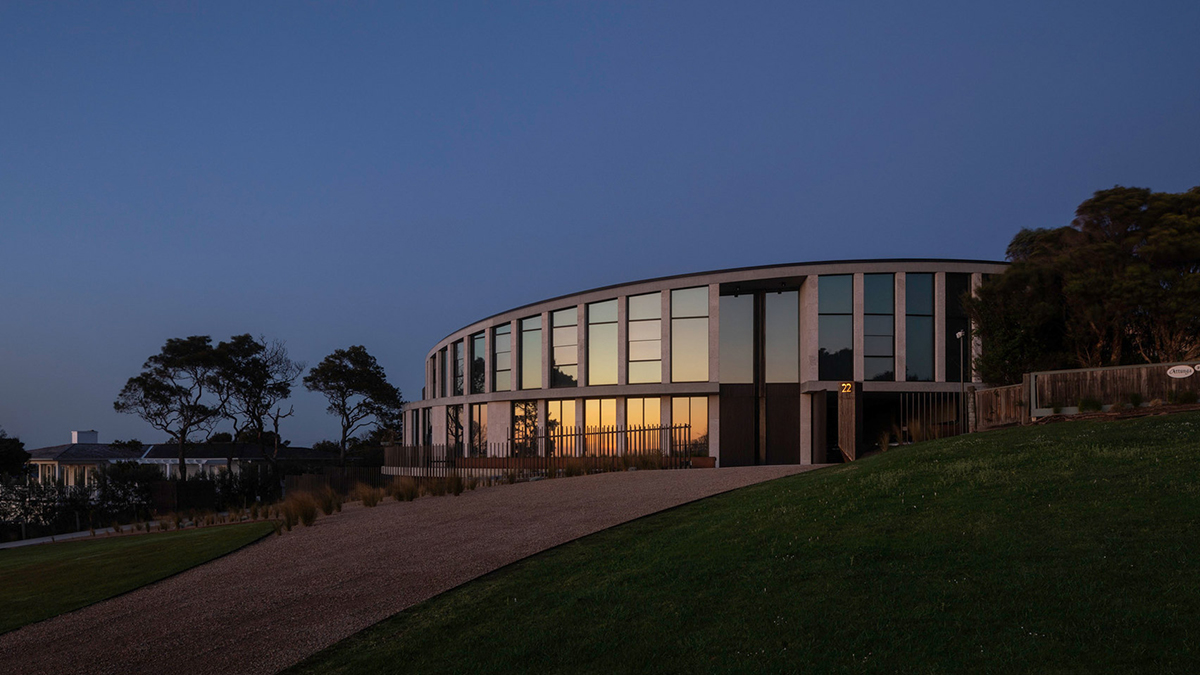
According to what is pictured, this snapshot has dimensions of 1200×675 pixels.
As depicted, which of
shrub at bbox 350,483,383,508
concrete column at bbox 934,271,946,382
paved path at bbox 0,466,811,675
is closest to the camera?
paved path at bbox 0,466,811,675

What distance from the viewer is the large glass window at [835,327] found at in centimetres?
2977

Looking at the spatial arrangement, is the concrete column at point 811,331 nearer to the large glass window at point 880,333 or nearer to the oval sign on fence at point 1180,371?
the large glass window at point 880,333

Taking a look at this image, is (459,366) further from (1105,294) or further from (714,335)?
(1105,294)

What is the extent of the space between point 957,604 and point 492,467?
86.5 feet

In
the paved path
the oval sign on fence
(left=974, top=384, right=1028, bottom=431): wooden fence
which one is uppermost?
the oval sign on fence

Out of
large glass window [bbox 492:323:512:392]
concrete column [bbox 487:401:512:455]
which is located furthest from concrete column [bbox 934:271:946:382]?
large glass window [bbox 492:323:512:392]

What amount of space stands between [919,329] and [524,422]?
18.4 meters

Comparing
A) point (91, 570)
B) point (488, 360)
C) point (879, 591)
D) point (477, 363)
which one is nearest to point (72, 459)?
point (477, 363)

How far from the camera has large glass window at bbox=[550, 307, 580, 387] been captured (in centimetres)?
3538

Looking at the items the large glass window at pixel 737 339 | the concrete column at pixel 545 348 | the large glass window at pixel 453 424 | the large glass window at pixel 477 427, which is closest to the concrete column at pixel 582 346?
the concrete column at pixel 545 348

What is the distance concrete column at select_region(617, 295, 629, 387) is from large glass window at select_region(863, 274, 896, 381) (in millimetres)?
9780

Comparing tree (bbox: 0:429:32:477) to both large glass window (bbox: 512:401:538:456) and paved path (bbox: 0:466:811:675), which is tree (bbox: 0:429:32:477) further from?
paved path (bbox: 0:466:811:675)

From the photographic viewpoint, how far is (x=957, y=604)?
5.96m

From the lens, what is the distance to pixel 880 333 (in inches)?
1165
